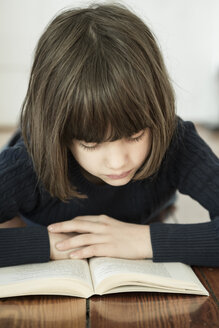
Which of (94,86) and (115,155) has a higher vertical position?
(94,86)

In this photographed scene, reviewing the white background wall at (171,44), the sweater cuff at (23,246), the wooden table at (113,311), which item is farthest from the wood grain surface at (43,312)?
the white background wall at (171,44)

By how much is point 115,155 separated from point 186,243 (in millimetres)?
268

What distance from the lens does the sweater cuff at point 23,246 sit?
99 centimetres

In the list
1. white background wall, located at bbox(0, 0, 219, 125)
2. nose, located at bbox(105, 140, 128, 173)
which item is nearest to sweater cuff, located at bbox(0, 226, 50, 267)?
nose, located at bbox(105, 140, 128, 173)

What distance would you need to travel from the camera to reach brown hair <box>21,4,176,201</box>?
2.91 feet

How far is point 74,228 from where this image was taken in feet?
3.47

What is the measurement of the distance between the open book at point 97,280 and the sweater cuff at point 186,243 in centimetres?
6

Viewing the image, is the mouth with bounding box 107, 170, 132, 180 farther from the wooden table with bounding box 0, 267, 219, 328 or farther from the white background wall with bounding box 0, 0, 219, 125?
the white background wall with bounding box 0, 0, 219, 125

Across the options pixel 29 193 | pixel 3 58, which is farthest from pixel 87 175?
pixel 3 58

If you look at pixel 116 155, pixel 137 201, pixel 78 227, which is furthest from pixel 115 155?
pixel 137 201

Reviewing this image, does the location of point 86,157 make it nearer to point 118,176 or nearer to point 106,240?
point 118,176

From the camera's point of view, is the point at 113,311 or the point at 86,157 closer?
the point at 113,311

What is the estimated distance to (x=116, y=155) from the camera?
0.93 m

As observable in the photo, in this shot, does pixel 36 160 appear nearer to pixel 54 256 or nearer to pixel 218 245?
pixel 54 256
